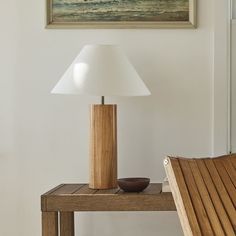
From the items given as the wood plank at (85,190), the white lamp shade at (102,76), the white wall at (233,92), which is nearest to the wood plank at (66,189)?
the wood plank at (85,190)

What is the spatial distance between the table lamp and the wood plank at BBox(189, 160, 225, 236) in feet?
1.70

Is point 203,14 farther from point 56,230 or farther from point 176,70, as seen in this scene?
point 56,230

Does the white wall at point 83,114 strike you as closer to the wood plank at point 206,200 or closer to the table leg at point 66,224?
the table leg at point 66,224

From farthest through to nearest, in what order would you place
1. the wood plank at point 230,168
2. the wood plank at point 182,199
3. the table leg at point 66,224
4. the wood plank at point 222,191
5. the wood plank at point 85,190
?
1. the table leg at point 66,224
2. the wood plank at point 85,190
3. the wood plank at point 230,168
4. the wood plank at point 222,191
5. the wood plank at point 182,199

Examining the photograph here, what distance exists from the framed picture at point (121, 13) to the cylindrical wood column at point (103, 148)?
21.8 inches

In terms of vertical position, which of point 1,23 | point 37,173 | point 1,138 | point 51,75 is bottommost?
point 37,173

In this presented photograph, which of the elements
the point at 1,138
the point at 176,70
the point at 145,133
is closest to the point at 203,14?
the point at 176,70

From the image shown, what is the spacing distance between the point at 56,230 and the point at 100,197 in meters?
0.24

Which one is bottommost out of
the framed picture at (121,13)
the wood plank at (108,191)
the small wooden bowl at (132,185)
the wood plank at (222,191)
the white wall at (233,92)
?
the wood plank at (108,191)

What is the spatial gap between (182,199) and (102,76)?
Answer: 79 centimetres

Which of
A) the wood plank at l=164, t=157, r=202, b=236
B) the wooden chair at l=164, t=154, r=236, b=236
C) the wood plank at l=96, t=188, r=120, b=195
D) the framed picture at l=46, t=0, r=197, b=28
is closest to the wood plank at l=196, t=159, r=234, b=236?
the wooden chair at l=164, t=154, r=236, b=236

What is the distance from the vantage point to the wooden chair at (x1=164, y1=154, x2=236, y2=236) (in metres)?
1.72

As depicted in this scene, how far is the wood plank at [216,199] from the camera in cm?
174

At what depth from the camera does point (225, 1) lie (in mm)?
2711
